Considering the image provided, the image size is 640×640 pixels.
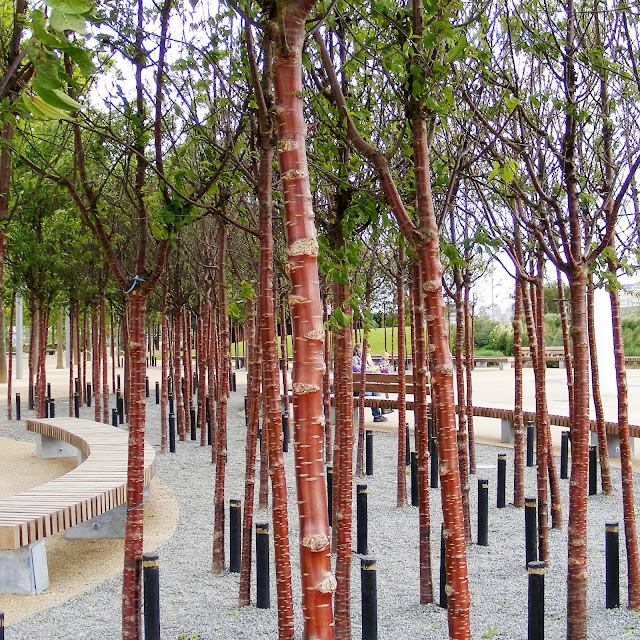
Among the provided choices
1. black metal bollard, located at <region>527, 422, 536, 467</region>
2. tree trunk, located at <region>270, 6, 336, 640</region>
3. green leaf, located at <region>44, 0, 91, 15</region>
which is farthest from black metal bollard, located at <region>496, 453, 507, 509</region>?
green leaf, located at <region>44, 0, 91, 15</region>

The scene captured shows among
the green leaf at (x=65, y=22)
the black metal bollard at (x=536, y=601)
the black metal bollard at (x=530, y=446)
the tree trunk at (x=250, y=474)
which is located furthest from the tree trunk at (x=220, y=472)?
the green leaf at (x=65, y=22)

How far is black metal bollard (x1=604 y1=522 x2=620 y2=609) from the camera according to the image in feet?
16.2

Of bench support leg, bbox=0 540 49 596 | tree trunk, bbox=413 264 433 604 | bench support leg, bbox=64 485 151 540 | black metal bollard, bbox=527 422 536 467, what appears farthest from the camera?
black metal bollard, bbox=527 422 536 467

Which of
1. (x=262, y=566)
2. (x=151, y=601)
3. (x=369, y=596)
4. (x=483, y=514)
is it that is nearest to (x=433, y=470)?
(x=483, y=514)

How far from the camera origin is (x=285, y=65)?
2277 millimetres

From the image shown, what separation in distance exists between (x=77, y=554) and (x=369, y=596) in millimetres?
3424

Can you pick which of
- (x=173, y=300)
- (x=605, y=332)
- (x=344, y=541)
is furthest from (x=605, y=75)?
(x=605, y=332)

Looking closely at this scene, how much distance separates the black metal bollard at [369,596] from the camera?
4.31 metres

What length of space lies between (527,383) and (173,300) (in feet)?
47.7

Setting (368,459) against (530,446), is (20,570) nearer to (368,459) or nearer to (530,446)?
(368,459)

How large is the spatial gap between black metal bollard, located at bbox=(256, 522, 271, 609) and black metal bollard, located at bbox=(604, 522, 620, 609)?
2.28 metres

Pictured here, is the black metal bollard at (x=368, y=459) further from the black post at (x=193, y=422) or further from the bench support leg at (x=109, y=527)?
the black post at (x=193, y=422)

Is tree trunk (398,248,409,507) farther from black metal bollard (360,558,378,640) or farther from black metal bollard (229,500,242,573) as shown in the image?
black metal bollard (360,558,378,640)

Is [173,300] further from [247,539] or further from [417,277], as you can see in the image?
[247,539]
